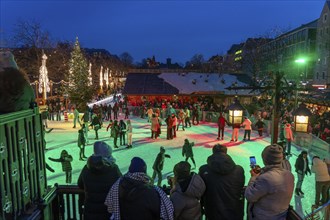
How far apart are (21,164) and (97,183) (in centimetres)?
81

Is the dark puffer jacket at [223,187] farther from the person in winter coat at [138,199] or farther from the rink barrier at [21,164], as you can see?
the rink barrier at [21,164]

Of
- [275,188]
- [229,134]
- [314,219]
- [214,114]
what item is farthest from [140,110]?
[275,188]

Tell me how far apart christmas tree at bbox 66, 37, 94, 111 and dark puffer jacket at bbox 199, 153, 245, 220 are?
73.6ft

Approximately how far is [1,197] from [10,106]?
0.97 meters

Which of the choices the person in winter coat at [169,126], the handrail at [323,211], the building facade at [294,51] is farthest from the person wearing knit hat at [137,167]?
the building facade at [294,51]

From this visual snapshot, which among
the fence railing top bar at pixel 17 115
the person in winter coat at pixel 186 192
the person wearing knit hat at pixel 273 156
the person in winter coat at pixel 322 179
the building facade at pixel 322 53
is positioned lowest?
the person in winter coat at pixel 322 179

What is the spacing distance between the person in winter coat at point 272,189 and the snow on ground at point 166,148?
180 inches

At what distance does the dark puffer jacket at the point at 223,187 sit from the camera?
3.57 m

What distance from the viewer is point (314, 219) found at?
17.5 ft

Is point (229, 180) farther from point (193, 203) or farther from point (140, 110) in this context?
point (140, 110)

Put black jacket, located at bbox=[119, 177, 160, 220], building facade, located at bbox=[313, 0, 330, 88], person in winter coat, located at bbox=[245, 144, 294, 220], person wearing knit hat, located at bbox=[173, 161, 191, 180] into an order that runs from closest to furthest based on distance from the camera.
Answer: black jacket, located at bbox=[119, 177, 160, 220] → person in winter coat, located at bbox=[245, 144, 294, 220] → person wearing knit hat, located at bbox=[173, 161, 191, 180] → building facade, located at bbox=[313, 0, 330, 88]

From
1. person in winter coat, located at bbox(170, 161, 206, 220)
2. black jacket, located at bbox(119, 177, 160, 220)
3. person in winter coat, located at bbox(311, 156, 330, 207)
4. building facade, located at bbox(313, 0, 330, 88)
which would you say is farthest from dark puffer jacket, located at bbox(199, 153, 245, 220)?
building facade, located at bbox(313, 0, 330, 88)

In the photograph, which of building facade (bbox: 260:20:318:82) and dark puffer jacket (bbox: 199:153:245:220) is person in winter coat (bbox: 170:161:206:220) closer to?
dark puffer jacket (bbox: 199:153:245:220)

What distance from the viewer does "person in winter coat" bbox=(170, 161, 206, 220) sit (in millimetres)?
3430
